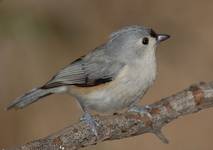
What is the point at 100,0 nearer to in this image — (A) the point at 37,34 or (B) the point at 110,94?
(A) the point at 37,34

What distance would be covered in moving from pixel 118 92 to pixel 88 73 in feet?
0.82

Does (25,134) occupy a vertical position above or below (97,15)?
below

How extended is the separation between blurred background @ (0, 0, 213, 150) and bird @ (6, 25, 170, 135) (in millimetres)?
1441

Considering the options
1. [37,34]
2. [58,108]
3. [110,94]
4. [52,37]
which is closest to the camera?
[110,94]

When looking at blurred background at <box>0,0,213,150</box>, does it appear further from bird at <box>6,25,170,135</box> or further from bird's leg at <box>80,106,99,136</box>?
bird's leg at <box>80,106,99,136</box>

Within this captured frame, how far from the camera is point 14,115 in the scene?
5.48 metres

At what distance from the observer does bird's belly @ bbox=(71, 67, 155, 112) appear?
369 centimetres

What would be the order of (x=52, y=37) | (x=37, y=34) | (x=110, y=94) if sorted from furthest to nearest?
(x=52, y=37)
(x=37, y=34)
(x=110, y=94)

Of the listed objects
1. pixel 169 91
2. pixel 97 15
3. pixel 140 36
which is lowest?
pixel 169 91

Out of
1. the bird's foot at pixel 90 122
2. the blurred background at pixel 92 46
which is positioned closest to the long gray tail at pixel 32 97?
the bird's foot at pixel 90 122

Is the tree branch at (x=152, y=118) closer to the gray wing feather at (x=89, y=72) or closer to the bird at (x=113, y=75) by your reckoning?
the bird at (x=113, y=75)

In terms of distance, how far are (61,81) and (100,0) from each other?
2275 mm

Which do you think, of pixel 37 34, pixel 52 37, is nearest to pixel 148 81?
pixel 37 34

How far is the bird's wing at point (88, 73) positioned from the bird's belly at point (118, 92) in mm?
40
